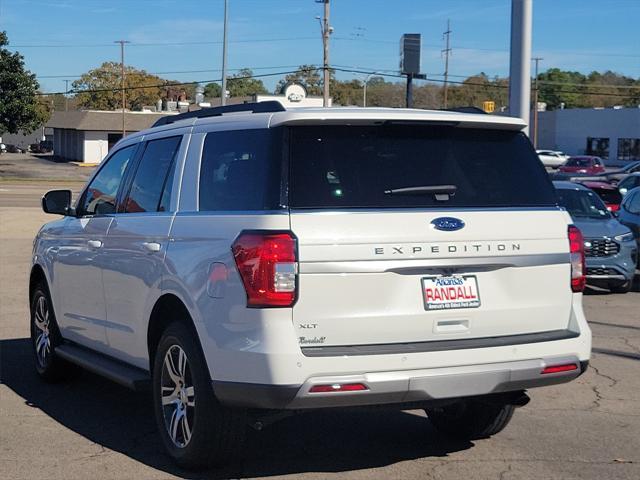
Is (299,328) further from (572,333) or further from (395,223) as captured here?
(572,333)

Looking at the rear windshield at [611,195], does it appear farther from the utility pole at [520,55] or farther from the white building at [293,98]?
the white building at [293,98]

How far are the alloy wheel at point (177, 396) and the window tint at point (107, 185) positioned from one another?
5.54ft

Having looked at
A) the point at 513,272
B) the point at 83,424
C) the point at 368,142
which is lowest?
the point at 83,424

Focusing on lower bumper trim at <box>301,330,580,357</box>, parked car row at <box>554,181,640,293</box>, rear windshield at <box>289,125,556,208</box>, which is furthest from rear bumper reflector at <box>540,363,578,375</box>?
parked car row at <box>554,181,640,293</box>

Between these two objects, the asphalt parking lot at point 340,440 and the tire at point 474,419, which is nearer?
the asphalt parking lot at point 340,440

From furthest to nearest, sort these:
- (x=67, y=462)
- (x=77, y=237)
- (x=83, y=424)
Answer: (x=77, y=237), (x=83, y=424), (x=67, y=462)

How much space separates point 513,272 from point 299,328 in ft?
4.34

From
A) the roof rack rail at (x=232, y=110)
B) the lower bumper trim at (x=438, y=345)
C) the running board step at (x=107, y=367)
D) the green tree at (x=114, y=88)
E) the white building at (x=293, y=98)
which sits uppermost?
the green tree at (x=114, y=88)

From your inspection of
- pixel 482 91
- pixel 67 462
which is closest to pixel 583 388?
pixel 67 462

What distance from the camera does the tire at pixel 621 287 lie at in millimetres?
14268

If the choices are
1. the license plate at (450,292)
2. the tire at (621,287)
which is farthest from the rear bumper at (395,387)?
the tire at (621,287)

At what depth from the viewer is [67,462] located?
588 cm

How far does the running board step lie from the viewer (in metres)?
6.12

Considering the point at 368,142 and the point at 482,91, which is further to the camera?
the point at 482,91
